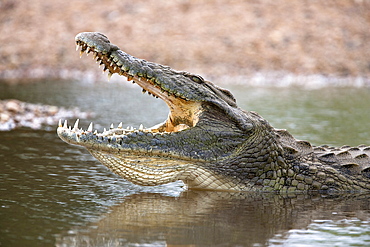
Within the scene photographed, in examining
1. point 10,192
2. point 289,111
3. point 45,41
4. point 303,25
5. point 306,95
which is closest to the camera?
point 10,192

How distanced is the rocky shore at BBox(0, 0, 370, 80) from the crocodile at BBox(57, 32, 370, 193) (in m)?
13.6

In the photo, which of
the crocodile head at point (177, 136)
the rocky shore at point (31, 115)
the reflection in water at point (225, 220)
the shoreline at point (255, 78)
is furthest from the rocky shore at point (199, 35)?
the reflection in water at point (225, 220)

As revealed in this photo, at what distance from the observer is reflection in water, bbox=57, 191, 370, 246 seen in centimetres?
432

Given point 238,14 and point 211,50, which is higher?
point 238,14

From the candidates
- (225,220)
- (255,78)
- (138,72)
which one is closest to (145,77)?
(138,72)

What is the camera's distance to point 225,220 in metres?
4.93

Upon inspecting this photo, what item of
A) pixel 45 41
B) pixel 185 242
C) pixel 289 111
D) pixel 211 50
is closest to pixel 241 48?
pixel 211 50

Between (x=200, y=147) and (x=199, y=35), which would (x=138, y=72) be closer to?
(x=200, y=147)

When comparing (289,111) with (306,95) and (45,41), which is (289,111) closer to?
(306,95)

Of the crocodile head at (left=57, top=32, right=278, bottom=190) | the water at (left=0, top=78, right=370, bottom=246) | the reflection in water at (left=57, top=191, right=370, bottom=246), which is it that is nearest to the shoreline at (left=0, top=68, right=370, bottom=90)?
the water at (left=0, top=78, right=370, bottom=246)

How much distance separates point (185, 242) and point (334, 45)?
61.6 ft

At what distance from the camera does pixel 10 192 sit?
5.51 m

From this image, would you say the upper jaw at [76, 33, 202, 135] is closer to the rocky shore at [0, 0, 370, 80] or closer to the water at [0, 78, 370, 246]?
the water at [0, 78, 370, 246]

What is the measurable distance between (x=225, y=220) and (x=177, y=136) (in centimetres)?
98
